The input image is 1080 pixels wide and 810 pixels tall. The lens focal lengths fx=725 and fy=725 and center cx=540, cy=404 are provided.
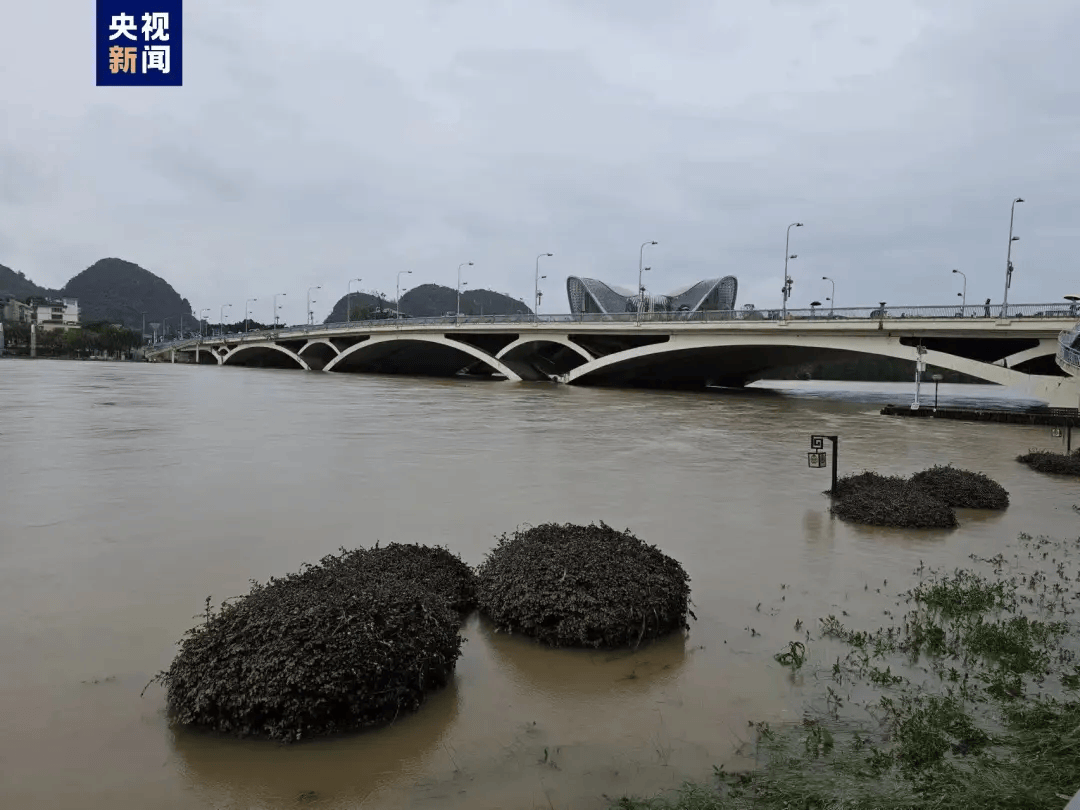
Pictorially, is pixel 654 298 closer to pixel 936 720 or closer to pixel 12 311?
pixel 936 720

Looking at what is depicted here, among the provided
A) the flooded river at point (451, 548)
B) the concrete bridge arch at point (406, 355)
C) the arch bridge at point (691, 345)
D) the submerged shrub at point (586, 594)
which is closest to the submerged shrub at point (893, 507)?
the flooded river at point (451, 548)

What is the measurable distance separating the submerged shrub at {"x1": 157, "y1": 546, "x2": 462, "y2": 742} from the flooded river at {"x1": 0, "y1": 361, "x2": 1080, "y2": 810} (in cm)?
14

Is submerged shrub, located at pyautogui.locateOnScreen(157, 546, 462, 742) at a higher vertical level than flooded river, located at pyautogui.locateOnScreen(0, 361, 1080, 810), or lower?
higher

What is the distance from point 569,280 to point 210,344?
57.7 metres

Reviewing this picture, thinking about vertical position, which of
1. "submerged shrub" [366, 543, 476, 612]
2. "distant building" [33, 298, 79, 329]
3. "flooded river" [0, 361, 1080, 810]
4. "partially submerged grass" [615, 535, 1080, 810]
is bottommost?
"flooded river" [0, 361, 1080, 810]

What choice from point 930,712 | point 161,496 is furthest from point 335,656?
point 161,496

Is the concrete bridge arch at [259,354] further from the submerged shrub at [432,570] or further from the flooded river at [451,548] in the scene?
the submerged shrub at [432,570]

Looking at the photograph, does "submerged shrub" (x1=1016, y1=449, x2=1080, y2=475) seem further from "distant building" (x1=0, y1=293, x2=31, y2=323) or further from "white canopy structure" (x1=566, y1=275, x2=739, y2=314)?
"distant building" (x1=0, y1=293, x2=31, y2=323)

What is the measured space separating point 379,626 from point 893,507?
8.33 m

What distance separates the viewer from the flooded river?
3973 mm

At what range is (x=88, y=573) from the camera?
729 cm

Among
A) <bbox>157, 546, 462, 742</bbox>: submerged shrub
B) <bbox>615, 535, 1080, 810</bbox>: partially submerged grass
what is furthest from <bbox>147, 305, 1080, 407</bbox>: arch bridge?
<bbox>157, 546, 462, 742</bbox>: submerged shrub

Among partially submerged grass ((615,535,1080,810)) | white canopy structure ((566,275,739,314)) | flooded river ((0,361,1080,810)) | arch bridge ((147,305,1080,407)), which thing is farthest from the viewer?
A: white canopy structure ((566,275,739,314))

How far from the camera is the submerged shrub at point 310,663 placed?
4168mm
